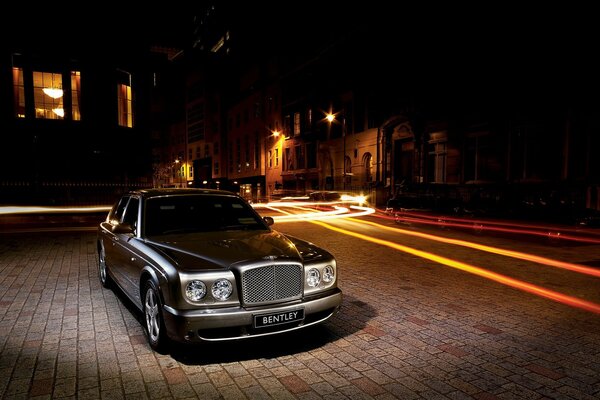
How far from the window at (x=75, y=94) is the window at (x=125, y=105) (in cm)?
227

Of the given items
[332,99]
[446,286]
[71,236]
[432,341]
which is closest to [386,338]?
[432,341]

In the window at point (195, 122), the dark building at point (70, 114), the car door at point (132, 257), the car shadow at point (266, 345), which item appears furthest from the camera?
the window at point (195, 122)

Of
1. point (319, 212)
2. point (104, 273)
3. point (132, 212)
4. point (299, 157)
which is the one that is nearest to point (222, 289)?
point (132, 212)

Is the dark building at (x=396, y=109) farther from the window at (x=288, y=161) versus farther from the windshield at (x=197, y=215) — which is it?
the windshield at (x=197, y=215)

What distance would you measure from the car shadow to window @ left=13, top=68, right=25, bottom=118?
24060mm

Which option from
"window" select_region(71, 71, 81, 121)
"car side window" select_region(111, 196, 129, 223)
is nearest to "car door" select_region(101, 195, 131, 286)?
"car side window" select_region(111, 196, 129, 223)

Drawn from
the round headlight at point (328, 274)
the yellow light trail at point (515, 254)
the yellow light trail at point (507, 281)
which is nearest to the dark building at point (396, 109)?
the yellow light trail at point (515, 254)

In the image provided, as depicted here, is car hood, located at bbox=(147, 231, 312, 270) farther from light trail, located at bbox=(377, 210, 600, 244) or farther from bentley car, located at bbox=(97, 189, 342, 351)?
light trail, located at bbox=(377, 210, 600, 244)

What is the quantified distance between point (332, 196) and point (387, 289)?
25.8 metres

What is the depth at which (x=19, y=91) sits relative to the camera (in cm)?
2338

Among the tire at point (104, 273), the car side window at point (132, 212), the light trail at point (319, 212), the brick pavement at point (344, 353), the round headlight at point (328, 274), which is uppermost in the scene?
the car side window at point (132, 212)

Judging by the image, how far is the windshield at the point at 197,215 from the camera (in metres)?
5.01

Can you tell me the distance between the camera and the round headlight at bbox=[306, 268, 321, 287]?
4.17 meters

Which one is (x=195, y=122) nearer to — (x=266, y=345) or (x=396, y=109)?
(x=396, y=109)
